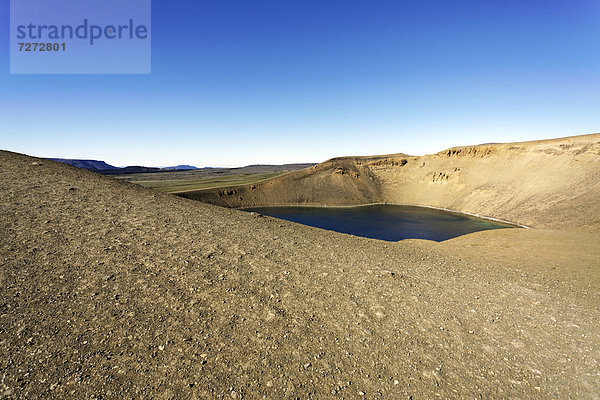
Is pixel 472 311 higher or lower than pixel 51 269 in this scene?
lower

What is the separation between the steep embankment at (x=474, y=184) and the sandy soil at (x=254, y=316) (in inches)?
1491

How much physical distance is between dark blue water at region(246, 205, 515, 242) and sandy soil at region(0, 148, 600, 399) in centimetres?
3187

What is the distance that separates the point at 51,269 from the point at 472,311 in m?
12.3

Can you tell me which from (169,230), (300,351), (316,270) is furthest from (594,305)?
(169,230)

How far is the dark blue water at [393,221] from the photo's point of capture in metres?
43.3

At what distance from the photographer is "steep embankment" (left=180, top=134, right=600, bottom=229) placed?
138 ft

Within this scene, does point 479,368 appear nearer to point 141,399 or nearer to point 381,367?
point 381,367

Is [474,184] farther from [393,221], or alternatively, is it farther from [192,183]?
[192,183]

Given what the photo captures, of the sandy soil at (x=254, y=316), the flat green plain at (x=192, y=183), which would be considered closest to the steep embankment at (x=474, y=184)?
the flat green plain at (x=192, y=183)

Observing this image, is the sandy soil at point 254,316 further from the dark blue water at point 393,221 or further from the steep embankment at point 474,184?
the steep embankment at point 474,184

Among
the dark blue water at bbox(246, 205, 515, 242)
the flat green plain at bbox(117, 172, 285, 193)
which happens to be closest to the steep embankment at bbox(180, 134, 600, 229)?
the dark blue water at bbox(246, 205, 515, 242)

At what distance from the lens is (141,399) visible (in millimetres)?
4004

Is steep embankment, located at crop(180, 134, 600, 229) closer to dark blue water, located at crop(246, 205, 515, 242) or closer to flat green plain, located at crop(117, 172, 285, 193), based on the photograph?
dark blue water, located at crop(246, 205, 515, 242)

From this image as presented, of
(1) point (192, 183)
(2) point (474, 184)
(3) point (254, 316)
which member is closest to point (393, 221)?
(2) point (474, 184)
